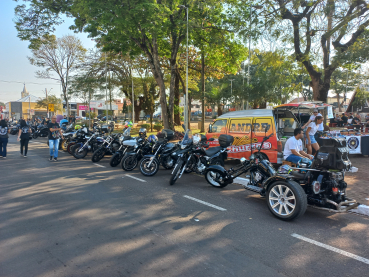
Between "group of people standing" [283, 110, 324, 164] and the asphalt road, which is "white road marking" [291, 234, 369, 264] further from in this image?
"group of people standing" [283, 110, 324, 164]

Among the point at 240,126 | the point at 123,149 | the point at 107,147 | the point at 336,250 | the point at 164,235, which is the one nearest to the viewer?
the point at 336,250

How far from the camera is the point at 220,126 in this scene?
9.70m

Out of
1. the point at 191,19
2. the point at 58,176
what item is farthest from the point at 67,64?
the point at 58,176

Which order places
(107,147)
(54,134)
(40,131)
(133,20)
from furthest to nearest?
1. (40,131)
2. (133,20)
3. (107,147)
4. (54,134)

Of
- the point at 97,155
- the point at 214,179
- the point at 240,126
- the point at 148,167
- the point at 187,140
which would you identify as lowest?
the point at 214,179

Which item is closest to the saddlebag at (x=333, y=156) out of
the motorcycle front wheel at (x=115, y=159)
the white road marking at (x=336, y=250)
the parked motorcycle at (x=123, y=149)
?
the white road marking at (x=336, y=250)

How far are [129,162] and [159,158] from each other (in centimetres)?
106

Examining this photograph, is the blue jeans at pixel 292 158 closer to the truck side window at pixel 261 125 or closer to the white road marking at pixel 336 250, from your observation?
the truck side window at pixel 261 125

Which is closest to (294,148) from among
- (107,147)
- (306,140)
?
(306,140)

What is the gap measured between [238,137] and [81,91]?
25.7m

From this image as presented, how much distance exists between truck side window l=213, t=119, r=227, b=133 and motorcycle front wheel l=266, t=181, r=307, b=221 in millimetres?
4696

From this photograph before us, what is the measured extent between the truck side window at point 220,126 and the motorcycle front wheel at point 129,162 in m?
3.09

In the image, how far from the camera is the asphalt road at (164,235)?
10.6ft

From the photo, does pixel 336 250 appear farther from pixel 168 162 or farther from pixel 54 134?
pixel 54 134
